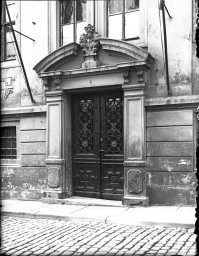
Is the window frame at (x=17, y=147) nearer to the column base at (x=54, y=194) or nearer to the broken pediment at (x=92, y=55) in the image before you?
the column base at (x=54, y=194)

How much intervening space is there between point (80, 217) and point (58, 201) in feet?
5.98

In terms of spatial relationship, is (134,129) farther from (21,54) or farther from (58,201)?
(21,54)

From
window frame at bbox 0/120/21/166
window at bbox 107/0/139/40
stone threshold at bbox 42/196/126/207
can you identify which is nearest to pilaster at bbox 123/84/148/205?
stone threshold at bbox 42/196/126/207

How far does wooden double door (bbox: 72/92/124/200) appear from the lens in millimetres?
9336

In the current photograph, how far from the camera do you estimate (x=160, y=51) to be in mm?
8758

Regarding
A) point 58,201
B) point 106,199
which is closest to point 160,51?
point 106,199

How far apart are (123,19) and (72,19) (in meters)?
1.57

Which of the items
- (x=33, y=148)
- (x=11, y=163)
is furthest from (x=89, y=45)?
(x=11, y=163)

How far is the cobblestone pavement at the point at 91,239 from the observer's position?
549 cm

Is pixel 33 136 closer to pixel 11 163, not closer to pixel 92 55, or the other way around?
pixel 11 163

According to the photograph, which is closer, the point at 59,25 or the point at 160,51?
the point at 160,51

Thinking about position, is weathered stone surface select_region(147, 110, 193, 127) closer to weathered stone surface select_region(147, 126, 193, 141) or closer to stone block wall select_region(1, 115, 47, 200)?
weathered stone surface select_region(147, 126, 193, 141)

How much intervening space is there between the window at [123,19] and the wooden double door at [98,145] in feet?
5.24

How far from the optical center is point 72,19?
10008mm
